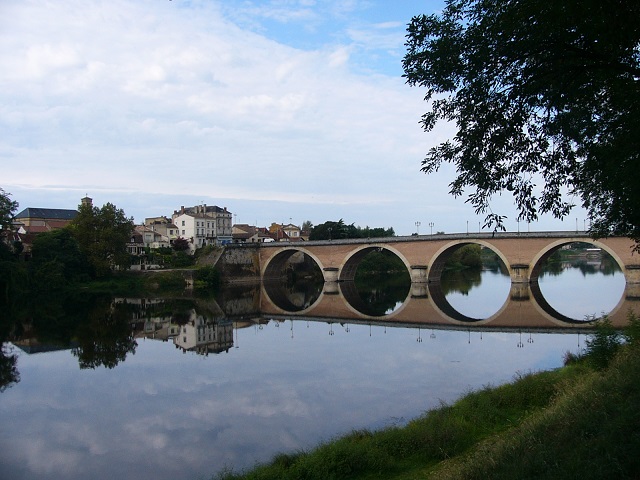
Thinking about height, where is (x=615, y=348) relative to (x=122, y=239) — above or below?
below

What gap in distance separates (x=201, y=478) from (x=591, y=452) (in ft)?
20.9

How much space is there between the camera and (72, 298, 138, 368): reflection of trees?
1961cm

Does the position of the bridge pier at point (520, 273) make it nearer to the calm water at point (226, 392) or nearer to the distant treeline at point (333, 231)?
the calm water at point (226, 392)

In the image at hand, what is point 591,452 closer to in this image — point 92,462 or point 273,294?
point 92,462

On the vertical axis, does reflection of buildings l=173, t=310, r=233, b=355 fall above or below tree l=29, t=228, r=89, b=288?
below

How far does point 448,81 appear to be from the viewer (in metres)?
7.32

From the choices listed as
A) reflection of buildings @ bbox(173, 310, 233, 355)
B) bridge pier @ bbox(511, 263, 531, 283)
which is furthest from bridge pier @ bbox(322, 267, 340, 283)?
reflection of buildings @ bbox(173, 310, 233, 355)

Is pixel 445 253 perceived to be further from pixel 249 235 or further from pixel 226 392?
pixel 249 235

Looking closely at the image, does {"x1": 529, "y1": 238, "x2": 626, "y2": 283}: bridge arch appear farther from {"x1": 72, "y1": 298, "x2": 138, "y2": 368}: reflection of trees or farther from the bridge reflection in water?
{"x1": 72, "y1": 298, "x2": 138, "y2": 368}: reflection of trees

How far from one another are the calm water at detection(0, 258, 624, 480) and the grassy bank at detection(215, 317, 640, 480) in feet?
5.90

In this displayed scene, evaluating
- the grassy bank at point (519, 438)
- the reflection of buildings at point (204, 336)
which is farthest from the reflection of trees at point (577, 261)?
the grassy bank at point (519, 438)

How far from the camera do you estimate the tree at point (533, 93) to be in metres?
6.44

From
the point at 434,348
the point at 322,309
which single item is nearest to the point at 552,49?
the point at 434,348

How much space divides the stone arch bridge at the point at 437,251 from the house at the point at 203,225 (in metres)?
12.1
